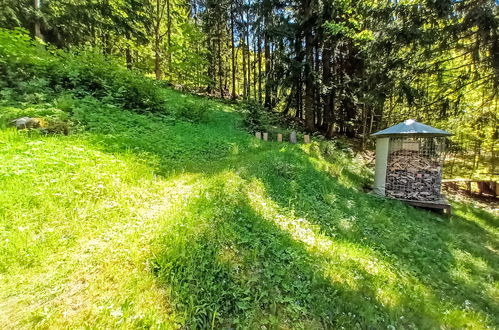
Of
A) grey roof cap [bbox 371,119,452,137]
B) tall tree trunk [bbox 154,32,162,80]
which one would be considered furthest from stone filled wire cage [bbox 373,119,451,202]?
tall tree trunk [bbox 154,32,162,80]

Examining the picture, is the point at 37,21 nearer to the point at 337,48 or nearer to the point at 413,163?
the point at 337,48

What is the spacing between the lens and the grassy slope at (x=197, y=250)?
1768 millimetres

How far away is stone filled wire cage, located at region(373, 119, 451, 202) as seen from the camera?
6.28 meters

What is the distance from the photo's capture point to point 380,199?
6215mm

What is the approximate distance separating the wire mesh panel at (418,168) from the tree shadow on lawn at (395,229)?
2.03 feet

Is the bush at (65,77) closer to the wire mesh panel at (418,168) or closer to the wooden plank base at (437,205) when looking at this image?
the wire mesh panel at (418,168)

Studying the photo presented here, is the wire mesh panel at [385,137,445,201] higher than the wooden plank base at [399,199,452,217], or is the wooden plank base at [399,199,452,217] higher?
the wire mesh panel at [385,137,445,201]

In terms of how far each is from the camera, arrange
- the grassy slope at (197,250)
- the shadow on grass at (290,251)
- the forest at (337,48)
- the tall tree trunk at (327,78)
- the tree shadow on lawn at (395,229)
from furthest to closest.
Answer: the tall tree trunk at (327,78) → the forest at (337,48) → the tree shadow on lawn at (395,229) → the shadow on grass at (290,251) → the grassy slope at (197,250)

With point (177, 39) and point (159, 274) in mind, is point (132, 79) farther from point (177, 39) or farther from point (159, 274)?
point (177, 39)

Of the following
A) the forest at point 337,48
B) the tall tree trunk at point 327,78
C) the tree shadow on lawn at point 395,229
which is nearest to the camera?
the tree shadow on lawn at point 395,229

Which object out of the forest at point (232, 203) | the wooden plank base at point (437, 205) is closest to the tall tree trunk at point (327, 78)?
the forest at point (232, 203)

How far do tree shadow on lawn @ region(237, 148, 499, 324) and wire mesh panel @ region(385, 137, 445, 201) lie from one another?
0.62 m

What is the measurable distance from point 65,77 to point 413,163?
9.54m

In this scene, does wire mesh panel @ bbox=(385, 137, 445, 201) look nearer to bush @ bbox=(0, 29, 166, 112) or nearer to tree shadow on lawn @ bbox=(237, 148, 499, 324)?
tree shadow on lawn @ bbox=(237, 148, 499, 324)
